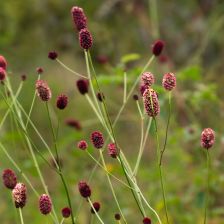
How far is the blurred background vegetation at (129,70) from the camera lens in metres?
2.65

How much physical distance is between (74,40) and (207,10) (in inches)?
46.8

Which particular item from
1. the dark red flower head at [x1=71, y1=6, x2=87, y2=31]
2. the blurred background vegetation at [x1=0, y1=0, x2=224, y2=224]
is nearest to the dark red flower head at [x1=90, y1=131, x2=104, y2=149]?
the dark red flower head at [x1=71, y1=6, x2=87, y2=31]

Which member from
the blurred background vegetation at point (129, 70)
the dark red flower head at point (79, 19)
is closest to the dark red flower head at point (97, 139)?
the dark red flower head at point (79, 19)

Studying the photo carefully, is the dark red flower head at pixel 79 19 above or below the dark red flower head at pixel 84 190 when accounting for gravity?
above

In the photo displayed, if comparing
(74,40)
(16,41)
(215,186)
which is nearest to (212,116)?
(215,186)

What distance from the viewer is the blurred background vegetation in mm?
2652

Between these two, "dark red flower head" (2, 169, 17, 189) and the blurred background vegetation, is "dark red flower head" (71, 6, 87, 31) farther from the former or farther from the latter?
the blurred background vegetation

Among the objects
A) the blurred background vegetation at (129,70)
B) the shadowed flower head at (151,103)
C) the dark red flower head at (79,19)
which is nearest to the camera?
the shadowed flower head at (151,103)

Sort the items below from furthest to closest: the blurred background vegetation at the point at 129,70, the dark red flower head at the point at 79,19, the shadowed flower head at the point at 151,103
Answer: the blurred background vegetation at the point at 129,70 → the dark red flower head at the point at 79,19 → the shadowed flower head at the point at 151,103

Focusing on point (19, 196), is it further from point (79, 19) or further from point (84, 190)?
point (79, 19)

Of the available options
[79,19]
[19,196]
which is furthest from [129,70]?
[19,196]

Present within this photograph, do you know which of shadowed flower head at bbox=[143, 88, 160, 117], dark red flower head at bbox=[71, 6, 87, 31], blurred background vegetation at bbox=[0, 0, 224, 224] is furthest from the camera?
blurred background vegetation at bbox=[0, 0, 224, 224]

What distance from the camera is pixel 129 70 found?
259cm

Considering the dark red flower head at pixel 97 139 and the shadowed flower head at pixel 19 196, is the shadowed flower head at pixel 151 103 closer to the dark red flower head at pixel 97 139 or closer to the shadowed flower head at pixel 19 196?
the dark red flower head at pixel 97 139
